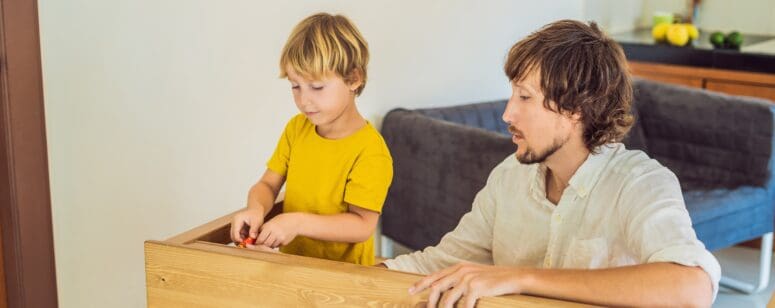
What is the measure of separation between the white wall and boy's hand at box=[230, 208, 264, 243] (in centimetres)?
83

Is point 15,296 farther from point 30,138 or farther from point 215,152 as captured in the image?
point 215,152

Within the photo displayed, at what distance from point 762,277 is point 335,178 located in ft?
7.91

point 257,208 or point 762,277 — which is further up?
point 257,208

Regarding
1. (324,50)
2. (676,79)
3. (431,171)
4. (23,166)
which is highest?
(324,50)

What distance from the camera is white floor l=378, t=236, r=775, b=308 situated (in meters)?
3.72

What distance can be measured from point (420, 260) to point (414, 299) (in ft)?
1.55

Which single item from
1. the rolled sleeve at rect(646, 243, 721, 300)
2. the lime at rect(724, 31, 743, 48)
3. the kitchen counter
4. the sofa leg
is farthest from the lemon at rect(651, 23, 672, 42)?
the rolled sleeve at rect(646, 243, 721, 300)

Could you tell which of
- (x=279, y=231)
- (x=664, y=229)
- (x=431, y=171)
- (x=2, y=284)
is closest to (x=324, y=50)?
(x=279, y=231)

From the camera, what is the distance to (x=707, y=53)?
468 cm

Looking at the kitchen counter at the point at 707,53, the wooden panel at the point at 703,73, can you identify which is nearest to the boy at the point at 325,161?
the wooden panel at the point at 703,73

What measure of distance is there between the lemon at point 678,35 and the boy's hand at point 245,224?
341cm

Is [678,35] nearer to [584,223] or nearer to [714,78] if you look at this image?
[714,78]

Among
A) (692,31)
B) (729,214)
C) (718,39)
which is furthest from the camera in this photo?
(692,31)

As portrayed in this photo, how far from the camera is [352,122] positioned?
2.03 m
